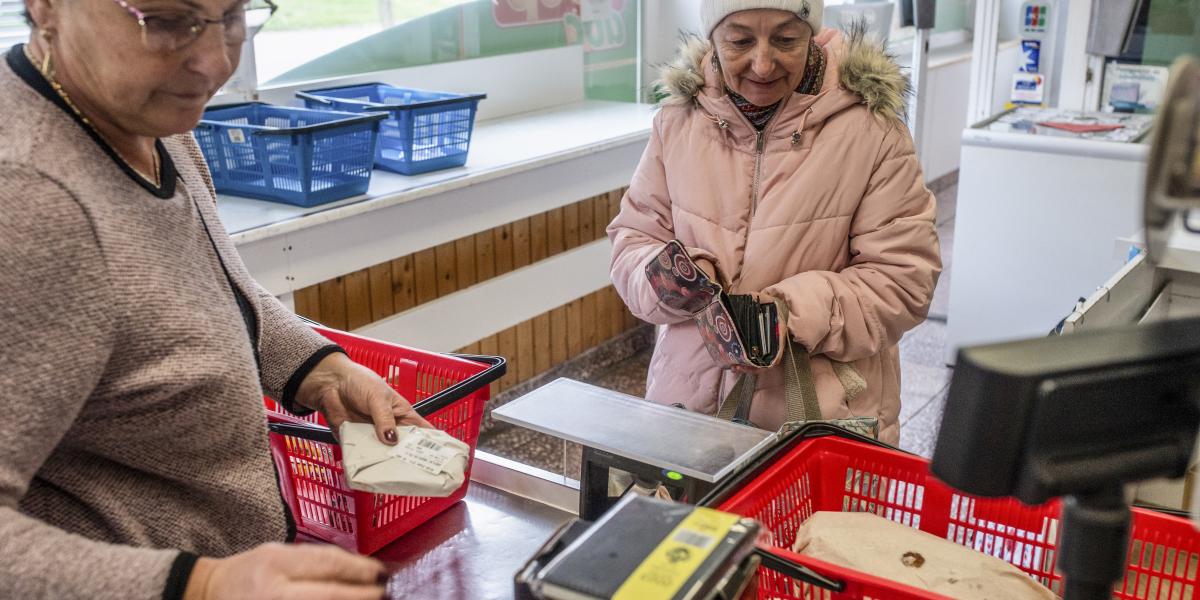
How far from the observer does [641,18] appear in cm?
487

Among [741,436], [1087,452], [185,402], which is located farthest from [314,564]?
[741,436]

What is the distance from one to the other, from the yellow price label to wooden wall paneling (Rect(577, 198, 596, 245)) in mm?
3356

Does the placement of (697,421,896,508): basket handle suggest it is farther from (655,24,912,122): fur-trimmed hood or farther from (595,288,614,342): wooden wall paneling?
(595,288,614,342): wooden wall paneling

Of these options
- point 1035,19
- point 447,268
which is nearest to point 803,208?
point 447,268

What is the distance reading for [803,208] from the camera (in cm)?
183

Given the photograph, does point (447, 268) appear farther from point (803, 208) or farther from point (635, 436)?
point (635, 436)

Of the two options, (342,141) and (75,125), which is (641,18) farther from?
(75,125)

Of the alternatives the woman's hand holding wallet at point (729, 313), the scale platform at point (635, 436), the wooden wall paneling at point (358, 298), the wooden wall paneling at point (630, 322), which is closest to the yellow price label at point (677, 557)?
the scale platform at point (635, 436)

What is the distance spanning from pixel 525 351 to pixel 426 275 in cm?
68

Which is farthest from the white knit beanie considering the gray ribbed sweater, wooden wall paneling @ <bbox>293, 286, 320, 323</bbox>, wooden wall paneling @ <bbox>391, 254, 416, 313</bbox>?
wooden wall paneling @ <bbox>391, 254, 416, 313</bbox>

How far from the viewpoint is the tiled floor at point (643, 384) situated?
3596 millimetres

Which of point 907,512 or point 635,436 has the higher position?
point 635,436

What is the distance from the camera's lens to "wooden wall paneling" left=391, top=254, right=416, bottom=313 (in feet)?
10.8

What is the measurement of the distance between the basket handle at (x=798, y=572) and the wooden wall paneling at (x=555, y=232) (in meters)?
2.95
